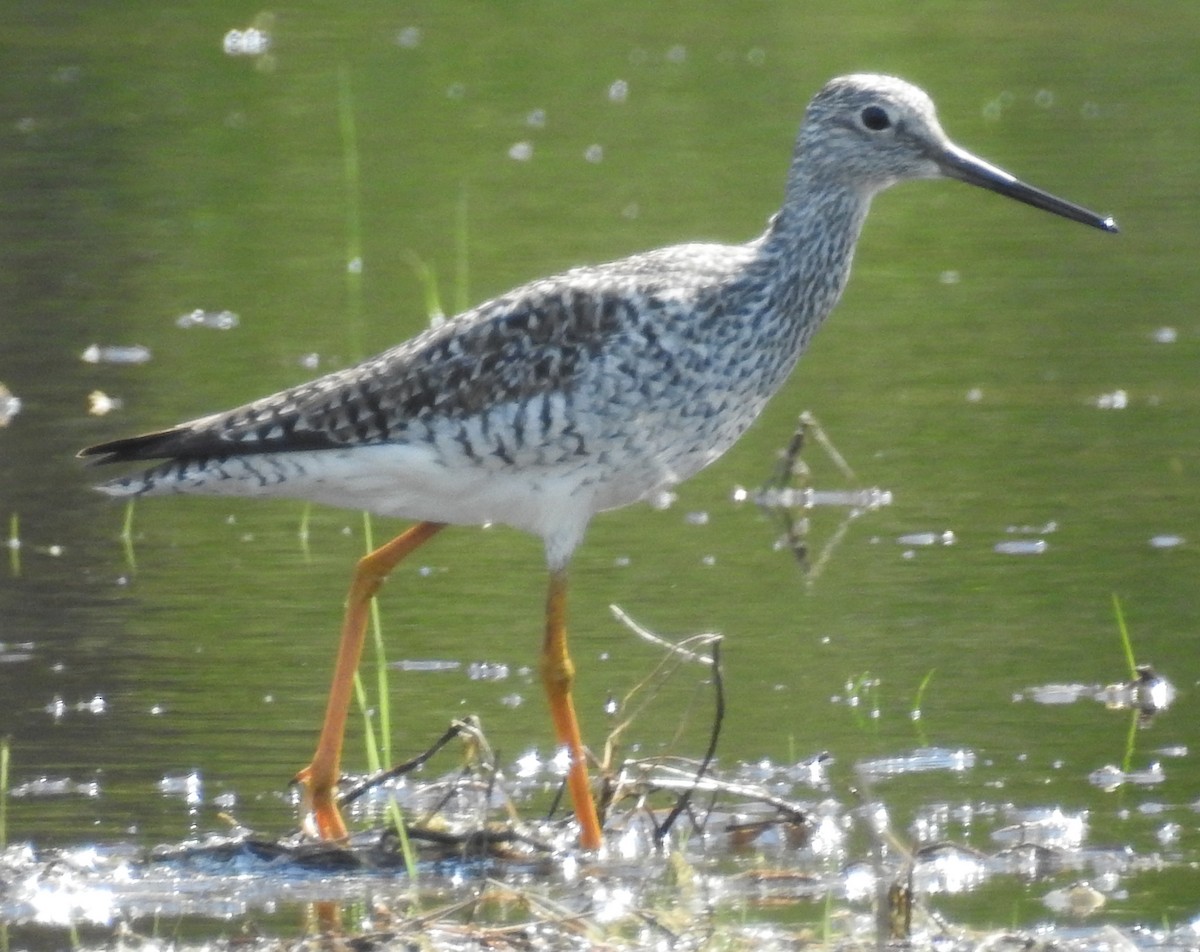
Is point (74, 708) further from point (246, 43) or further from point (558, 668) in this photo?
point (246, 43)

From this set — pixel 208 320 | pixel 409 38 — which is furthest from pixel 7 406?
pixel 409 38

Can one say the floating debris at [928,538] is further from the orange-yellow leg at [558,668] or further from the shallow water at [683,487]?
the orange-yellow leg at [558,668]

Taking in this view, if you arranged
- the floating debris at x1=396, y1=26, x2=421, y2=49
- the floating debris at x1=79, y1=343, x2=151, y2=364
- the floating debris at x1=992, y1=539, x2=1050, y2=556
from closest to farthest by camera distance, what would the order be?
the floating debris at x1=992, y1=539, x2=1050, y2=556 → the floating debris at x1=79, y1=343, x2=151, y2=364 → the floating debris at x1=396, y1=26, x2=421, y2=49

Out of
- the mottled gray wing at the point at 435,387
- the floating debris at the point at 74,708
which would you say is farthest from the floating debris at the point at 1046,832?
the floating debris at the point at 74,708

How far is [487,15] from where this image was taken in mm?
21172

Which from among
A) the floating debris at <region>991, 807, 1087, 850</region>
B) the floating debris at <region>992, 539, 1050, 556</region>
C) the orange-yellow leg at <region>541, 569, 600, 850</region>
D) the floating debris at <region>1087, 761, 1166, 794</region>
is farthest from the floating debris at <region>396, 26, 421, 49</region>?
the floating debris at <region>991, 807, 1087, 850</region>

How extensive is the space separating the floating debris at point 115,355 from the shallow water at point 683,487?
0.04m

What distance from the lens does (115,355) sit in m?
12.1

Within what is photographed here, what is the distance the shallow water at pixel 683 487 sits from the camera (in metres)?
7.48

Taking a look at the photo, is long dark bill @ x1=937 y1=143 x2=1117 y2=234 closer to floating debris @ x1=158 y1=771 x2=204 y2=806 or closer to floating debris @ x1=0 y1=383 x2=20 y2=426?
floating debris @ x1=158 y1=771 x2=204 y2=806

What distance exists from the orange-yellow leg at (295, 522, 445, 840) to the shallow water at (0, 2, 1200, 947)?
13cm

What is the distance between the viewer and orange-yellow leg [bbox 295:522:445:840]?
6887 millimetres

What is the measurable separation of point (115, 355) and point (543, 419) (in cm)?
555

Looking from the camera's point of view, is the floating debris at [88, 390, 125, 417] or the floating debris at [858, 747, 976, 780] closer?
the floating debris at [858, 747, 976, 780]
